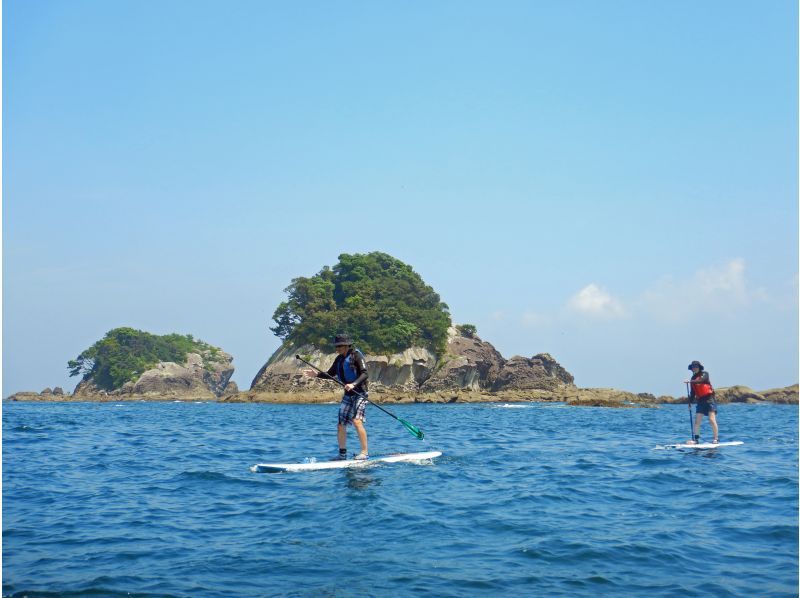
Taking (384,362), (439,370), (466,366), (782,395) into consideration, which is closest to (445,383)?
(439,370)

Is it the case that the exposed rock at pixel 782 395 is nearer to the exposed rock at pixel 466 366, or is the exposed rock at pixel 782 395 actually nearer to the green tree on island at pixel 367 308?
the exposed rock at pixel 466 366

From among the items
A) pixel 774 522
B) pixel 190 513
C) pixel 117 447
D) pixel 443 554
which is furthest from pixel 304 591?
pixel 117 447

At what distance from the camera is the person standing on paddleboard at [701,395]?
1914 cm

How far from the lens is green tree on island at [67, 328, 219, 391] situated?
11269 centimetres

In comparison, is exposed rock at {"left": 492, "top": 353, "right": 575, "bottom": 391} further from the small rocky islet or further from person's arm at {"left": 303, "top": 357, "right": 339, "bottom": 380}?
person's arm at {"left": 303, "top": 357, "right": 339, "bottom": 380}

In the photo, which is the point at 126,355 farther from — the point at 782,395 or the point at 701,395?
the point at 701,395

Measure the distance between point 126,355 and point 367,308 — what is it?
45.4 metres

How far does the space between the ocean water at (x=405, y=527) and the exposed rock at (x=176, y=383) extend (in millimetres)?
96440

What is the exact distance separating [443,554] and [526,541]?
1126 mm

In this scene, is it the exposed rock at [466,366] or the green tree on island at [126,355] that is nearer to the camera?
the exposed rock at [466,366]

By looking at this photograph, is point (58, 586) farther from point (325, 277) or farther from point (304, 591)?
point (325, 277)

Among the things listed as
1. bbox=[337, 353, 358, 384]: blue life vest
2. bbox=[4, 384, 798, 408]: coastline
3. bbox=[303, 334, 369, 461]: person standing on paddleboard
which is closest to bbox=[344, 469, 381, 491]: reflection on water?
bbox=[303, 334, 369, 461]: person standing on paddleboard

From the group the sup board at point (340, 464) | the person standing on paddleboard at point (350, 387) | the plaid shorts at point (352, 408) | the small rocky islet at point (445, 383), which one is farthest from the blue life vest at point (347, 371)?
the small rocky islet at point (445, 383)

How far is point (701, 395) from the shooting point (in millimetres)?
19312
